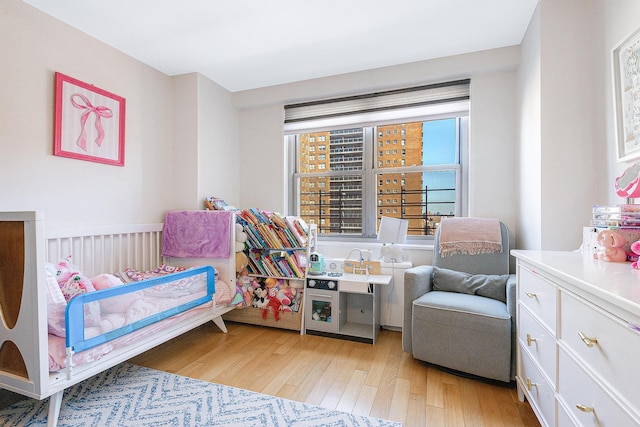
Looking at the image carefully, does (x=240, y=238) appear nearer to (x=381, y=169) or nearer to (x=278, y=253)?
(x=278, y=253)

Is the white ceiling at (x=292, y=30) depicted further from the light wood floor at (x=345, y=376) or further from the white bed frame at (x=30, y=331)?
the light wood floor at (x=345, y=376)

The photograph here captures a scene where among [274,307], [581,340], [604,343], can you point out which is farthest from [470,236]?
[274,307]

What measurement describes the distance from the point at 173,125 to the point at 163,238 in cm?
114

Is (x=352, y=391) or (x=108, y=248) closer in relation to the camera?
(x=352, y=391)

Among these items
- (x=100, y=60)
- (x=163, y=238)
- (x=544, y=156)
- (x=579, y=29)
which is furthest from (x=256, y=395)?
(x=579, y=29)

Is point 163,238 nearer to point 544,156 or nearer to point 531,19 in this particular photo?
point 544,156

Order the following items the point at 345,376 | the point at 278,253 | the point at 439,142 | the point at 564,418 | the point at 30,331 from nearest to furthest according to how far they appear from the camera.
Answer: the point at 564,418 → the point at 30,331 → the point at 345,376 → the point at 278,253 → the point at 439,142

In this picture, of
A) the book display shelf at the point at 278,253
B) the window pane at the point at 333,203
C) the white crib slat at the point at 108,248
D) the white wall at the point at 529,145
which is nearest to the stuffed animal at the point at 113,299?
the white crib slat at the point at 108,248

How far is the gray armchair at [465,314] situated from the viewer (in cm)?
174

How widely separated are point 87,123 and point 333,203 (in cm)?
223

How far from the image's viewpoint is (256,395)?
1730 millimetres

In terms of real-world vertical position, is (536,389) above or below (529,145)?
below

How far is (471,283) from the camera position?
2186 millimetres

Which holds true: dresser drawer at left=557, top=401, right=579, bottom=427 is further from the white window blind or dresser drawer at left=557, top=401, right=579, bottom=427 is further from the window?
the white window blind
